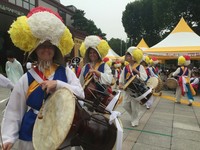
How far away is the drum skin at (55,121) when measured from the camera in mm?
1592

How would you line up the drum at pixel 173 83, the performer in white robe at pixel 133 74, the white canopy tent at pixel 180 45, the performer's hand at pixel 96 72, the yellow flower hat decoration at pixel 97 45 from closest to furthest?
the performer's hand at pixel 96 72
the yellow flower hat decoration at pixel 97 45
the performer in white robe at pixel 133 74
the drum at pixel 173 83
the white canopy tent at pixel 180 45

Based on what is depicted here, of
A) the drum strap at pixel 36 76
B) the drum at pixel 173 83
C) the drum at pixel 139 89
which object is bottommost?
the drum at pixel 173 83

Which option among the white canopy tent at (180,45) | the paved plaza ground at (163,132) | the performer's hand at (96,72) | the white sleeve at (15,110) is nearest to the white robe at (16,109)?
the white sleeve at (15,110)

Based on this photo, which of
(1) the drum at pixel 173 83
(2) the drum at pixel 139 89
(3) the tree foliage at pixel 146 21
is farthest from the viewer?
(3) the tree foliage at pixel 146 21

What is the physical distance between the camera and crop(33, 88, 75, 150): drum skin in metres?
1.59

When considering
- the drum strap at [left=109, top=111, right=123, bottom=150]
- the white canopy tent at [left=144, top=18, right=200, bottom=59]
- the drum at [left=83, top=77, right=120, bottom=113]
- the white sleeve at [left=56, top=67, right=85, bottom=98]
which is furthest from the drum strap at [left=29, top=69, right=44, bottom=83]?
the white canopy tent at [left=144, top=18, right=200, bottom=59]

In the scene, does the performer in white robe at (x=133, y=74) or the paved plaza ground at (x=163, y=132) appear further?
the performer in white robe at (x=133, y=74)

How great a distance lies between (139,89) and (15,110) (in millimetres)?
3351

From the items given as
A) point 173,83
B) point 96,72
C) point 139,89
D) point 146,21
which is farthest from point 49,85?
point 146,21

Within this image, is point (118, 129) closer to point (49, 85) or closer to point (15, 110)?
point (49, 85)

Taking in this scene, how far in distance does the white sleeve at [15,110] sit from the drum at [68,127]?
22cm

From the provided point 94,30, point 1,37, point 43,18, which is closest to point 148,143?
point 43,18

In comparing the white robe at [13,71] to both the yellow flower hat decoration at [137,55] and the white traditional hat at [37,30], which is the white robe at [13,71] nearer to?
the yellow flower hat decoration at [137,55]

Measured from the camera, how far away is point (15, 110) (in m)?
1.98
